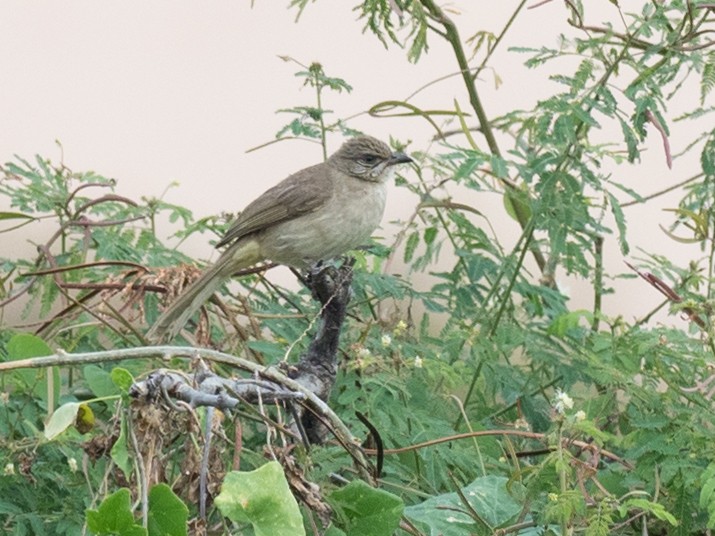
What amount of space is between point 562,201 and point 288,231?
1053 mm

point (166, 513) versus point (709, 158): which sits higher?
point (709, 158)

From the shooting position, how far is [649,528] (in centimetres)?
212

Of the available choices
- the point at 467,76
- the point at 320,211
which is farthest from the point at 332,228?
the point at 467,76

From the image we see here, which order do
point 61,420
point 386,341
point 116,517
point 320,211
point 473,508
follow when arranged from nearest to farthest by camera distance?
point 116,517
point 61,420
point 473,508
point 386,341
point 320,211

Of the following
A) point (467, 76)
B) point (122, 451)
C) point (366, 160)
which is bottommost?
point (122, 451)

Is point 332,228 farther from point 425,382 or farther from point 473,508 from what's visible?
point 473,508

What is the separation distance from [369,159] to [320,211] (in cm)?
21

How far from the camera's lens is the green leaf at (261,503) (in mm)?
1232

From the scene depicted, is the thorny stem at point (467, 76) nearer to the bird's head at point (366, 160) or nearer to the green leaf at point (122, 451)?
the bird's head at point (366, 160)

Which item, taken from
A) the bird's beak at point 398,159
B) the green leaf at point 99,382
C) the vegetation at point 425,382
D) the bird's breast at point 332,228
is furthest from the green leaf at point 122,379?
the bird's beak at point 398,159

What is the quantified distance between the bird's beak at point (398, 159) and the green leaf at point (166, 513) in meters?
2.13

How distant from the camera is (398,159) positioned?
3426mm

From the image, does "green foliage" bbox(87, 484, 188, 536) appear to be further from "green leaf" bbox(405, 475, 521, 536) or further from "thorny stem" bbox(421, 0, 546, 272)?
"thorny stem" bbox(421, 0, 546, 272)

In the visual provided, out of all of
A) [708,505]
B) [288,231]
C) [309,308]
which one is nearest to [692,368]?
[708,505]
